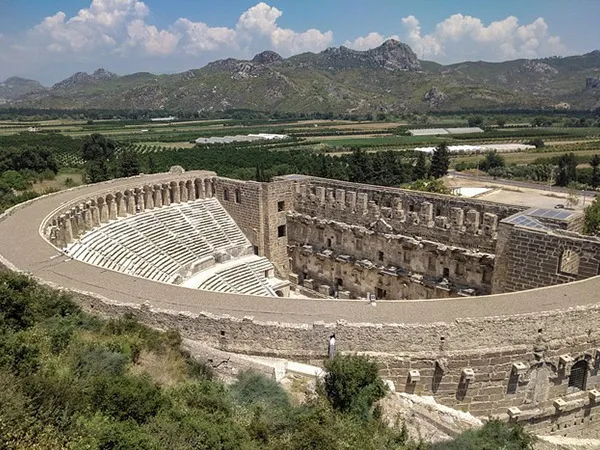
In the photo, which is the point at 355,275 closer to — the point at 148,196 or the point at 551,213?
the point at 551,213

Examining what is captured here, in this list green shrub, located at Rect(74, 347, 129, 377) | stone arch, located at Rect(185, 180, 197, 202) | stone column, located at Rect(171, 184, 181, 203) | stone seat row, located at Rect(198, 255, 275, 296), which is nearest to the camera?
green shrub, located at Rect(74, 347, 129, 377)

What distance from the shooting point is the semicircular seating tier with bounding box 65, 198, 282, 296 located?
2375 centimetres

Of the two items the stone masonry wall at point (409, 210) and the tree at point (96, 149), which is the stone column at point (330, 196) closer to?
the stone masonry wall at point (409, 210)

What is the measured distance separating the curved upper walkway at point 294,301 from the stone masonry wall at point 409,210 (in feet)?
18.9

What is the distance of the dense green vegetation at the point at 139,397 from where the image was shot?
27.2ft

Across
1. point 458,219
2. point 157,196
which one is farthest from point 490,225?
point 157,196

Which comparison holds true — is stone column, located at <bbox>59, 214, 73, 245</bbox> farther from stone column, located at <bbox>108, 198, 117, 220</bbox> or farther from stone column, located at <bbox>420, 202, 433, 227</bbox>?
stone column, located at <bbox>420, 202, 433, 227</bbox>

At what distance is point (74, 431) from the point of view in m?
8.10

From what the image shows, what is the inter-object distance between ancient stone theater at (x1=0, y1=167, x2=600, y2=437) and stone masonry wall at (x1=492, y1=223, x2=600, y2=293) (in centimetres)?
5

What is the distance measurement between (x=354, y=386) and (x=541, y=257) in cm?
1112

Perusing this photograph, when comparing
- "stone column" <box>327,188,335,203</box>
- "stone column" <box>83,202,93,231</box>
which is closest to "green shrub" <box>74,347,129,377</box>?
"stone column" <box>83,202,93,231</box>

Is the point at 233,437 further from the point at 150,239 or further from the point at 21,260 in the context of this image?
the point at 150,239

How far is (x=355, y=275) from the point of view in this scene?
2750cm

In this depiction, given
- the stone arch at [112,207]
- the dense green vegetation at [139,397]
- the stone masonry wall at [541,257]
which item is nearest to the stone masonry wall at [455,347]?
the dense green vegetation at [139,397]
